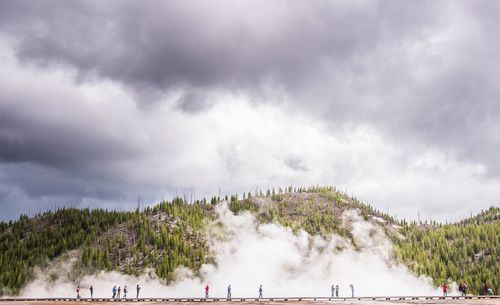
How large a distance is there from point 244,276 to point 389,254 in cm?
6136

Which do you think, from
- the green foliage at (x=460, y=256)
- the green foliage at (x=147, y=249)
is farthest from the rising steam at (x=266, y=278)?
the green foliage at (x=460, y=256)

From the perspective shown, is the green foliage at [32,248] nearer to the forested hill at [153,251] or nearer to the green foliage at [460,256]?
the forested hill at [153,251]

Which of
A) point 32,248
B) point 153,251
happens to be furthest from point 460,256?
point 32,248

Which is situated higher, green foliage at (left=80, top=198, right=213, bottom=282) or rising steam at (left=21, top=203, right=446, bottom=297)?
green foliage at (left=80, top=198, right=213, bottom=282)

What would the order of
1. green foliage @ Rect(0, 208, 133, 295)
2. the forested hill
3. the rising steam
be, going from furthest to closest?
the forested hill < green foliage @ Rect(0, 208, 133, 295) < the rising steam

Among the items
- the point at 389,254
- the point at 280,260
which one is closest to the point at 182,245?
the point at 280,260

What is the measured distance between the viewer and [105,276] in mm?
154000

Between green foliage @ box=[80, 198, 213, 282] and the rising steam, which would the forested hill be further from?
the rising steam

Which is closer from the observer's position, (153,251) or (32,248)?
(153,251)

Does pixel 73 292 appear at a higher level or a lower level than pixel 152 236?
lower

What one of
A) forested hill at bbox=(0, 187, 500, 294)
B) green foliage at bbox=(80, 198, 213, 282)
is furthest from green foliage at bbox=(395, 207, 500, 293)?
green foliage at bbox=(80, 198, 213, 282)

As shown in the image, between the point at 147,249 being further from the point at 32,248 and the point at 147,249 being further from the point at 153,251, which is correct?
the point at 32,248

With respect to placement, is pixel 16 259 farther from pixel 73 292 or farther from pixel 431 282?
pixel 431 282

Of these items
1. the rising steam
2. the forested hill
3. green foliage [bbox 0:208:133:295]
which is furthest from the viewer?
the forested hill
